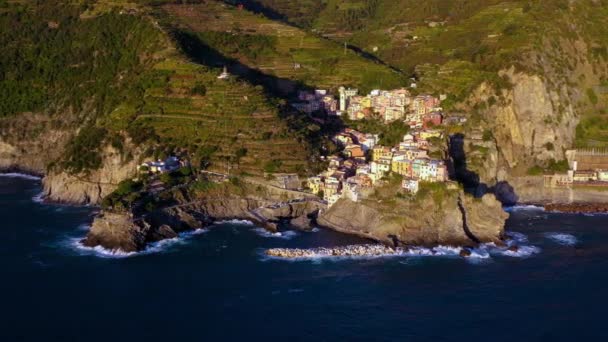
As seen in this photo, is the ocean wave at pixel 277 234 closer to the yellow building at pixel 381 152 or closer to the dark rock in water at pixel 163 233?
the dark rock in water at pixel 163 233

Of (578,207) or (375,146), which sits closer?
(578,207)

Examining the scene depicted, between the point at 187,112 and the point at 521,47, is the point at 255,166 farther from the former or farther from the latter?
the point at 521,47

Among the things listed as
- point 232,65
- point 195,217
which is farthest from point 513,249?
point 232,65

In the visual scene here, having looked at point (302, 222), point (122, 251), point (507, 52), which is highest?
point (507, 52)

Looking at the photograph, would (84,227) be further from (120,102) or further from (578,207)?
(578,207)

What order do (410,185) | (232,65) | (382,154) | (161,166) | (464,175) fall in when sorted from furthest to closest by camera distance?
1. (232,65)
2. (464,175)
3. (382,154)
4. (161,166)
5. (410,185)

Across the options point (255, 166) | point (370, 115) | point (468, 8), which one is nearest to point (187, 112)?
point (255, 166)

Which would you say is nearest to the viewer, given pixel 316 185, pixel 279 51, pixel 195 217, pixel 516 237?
pixel 516 237

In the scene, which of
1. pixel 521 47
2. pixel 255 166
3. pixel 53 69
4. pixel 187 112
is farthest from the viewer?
pixel 53 69
